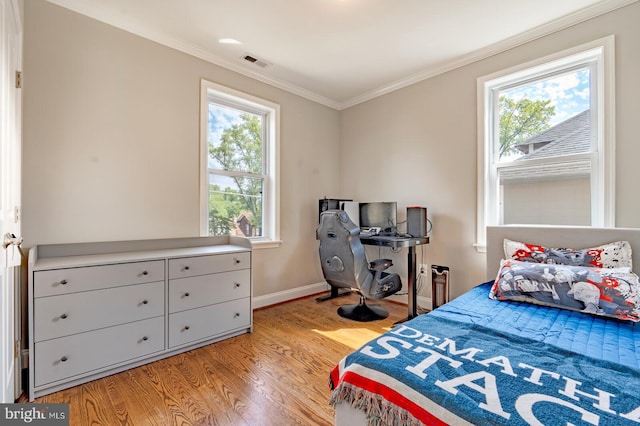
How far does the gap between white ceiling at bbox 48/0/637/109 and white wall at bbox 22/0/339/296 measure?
17cm

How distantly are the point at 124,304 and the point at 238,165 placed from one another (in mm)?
1735

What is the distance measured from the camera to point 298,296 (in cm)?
364

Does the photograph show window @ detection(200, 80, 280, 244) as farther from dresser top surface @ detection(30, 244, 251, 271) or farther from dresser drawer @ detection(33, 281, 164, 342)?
dresser drawer @ detection(33, 281, 164, 342)

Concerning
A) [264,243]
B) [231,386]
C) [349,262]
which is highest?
[264,243]

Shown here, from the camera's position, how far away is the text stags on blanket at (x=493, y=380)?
2.87 ft

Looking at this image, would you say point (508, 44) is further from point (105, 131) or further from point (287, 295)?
point (105, 131)

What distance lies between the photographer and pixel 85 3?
2.16m

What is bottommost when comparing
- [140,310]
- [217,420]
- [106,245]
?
[217,420]

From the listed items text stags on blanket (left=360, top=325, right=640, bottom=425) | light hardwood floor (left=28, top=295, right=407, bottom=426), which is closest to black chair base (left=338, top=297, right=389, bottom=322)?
light hardwood floor (left=28, top=295, right=407, bottom=426)

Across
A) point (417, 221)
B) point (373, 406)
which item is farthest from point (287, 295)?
point (373, 406)

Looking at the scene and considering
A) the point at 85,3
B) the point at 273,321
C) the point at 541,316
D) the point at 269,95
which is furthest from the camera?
the point at 269,95

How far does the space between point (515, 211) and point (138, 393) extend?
3281 millimetres

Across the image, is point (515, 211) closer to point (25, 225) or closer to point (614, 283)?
point (614, 283)

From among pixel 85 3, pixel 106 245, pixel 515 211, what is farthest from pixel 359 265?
pixel 85 3
